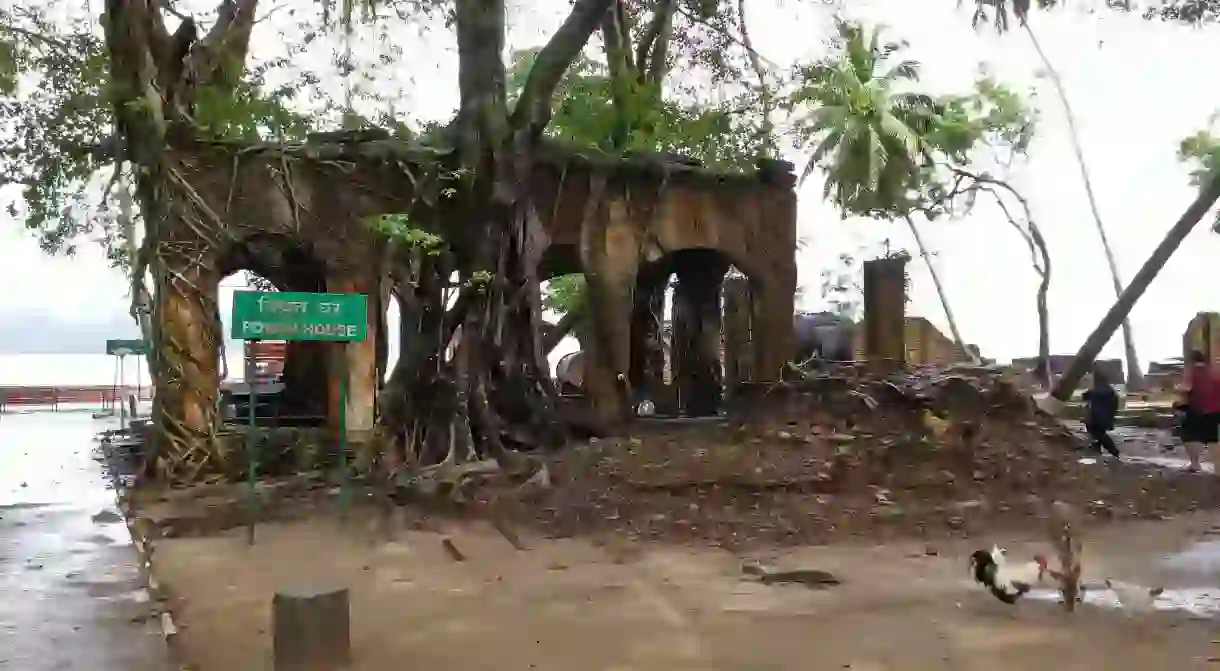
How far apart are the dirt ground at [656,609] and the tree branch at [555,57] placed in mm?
4901

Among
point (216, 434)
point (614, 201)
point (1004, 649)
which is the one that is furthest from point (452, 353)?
point (1004, 649)

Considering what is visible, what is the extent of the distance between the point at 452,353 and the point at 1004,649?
7.68m

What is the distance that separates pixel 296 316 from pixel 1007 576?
5313 mm

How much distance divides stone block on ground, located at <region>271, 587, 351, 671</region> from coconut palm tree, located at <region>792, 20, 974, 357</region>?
19.0 m

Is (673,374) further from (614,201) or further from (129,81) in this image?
(129,81)

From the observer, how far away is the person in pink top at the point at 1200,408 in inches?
452

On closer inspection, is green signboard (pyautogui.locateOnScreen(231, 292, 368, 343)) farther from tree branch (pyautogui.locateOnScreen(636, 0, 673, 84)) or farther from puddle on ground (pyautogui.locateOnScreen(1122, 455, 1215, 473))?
puddle on ground (pyautogui.locateOnScreen(1122, 455, 1215, 473))

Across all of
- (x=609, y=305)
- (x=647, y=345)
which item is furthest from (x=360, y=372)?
(x=647, y=345)

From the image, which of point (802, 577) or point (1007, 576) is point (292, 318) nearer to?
point (802, 577)

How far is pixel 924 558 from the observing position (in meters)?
7.88

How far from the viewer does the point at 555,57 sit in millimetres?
11273

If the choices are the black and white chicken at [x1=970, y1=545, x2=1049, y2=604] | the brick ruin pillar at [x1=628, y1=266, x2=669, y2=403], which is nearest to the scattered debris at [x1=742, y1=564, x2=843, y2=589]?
the black and white chicken at [x1=970, y1=545, x2=1049, y2=604]

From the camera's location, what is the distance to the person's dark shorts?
11.7m

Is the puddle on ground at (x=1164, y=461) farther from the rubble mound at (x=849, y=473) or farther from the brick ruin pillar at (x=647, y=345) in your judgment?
the brick ruin pillar at (x=647, y=345)
